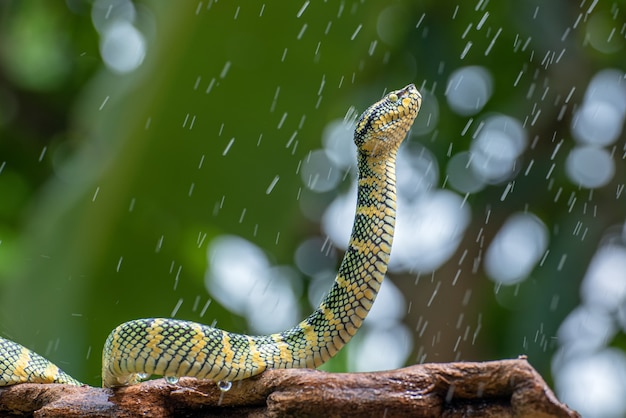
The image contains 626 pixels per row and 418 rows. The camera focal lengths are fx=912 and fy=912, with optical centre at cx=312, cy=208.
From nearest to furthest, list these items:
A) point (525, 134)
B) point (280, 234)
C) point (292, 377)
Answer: point (292, 377), point (280, 234), point (525, 134)

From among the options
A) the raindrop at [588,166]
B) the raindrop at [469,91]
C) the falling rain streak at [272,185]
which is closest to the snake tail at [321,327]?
the falling rain streak at [272,185]

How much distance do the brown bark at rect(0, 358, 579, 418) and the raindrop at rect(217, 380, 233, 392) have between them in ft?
0.04

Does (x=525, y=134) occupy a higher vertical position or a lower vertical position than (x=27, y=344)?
higher

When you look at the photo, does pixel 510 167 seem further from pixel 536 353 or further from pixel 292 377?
pixel 292 377

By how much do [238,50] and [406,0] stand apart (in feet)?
7.99

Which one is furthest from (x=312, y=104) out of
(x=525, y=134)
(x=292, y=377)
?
(x=525, y=134)

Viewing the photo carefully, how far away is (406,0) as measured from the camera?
6.72m

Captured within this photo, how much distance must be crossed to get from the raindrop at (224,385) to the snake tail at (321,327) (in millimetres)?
21

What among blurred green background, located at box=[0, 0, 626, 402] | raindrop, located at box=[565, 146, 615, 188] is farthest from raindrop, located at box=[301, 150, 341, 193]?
raindrop, located at box=[565, 146, 615, 188]

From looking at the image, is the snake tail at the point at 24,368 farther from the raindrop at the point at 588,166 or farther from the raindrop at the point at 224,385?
the raindrop at the point at 588,166

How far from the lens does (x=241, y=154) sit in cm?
461

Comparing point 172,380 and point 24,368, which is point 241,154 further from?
point 172,380

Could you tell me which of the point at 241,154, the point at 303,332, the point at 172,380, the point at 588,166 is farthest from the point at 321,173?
the point at 172,380

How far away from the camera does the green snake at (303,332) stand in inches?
121
